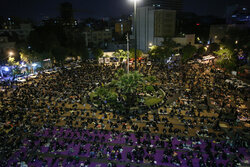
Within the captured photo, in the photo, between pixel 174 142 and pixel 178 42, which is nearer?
pixel 174 142

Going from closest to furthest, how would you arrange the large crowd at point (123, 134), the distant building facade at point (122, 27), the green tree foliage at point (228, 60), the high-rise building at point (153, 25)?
the large crowd at point (123, 134) → the green tree foliage at point (228, 60) → the high-rise building at point (153, 25) → the distant building facade at point (122, 27)

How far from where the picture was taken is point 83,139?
14500 millimetres

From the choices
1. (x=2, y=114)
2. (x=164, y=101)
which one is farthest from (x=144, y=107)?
(x=2, y=114)

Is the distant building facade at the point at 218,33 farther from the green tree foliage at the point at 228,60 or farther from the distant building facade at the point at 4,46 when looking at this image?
the distant building facade at the point at 4,46

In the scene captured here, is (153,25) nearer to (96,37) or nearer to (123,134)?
(96,37)

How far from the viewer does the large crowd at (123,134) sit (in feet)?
40.0

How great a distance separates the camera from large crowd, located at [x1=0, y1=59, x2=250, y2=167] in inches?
480

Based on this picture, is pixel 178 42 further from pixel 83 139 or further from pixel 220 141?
pixel 83 139

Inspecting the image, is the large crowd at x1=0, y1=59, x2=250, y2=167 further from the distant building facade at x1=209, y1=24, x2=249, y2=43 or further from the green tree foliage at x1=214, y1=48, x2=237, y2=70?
the distant building facade at x1=209, y1=24, x2=249, y2=43

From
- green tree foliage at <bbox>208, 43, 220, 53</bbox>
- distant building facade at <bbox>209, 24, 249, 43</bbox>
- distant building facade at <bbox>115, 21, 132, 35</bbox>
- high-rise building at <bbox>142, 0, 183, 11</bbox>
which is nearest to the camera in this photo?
green tree foliage at <bbox>208, 43, 220, 53</bbox>

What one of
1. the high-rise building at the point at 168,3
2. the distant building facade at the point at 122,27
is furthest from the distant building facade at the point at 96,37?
the high-rise building at the point at 168,3

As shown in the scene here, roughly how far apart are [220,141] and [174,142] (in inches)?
148

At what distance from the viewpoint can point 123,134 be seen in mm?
14836

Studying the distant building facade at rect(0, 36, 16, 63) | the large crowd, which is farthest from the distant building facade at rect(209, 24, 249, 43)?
the distant building facade at rect(0, 36, 16, 63)
